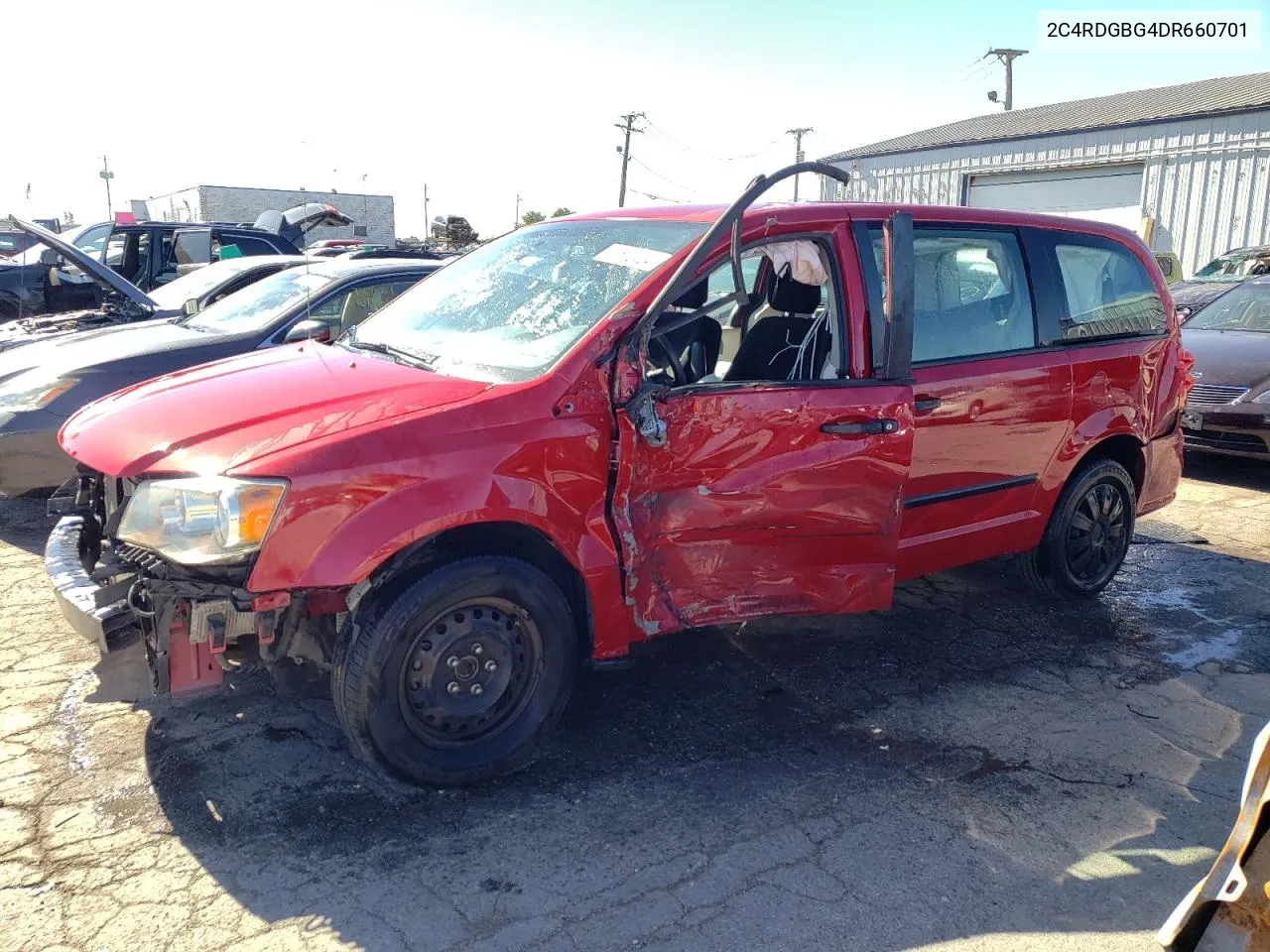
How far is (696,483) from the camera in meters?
3.38

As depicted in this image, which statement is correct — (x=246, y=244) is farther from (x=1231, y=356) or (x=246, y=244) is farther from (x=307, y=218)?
(x=1231, y=356)

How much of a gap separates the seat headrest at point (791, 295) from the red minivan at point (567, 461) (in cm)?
1

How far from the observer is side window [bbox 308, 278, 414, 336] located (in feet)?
20.7

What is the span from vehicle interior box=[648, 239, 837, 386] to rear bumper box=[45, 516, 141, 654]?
74.5 inches

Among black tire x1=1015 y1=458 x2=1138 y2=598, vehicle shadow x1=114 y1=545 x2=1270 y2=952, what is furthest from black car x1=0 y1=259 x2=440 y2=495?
black tire x1=1015 y1=458 x2=1138 y2=598

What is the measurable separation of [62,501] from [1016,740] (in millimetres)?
3610

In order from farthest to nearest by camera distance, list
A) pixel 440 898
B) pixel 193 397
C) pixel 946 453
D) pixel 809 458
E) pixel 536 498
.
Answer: pixel 946 453 → pixel 809 458 → pixel 193 397 → pixel 536 498 → pixel 440 898

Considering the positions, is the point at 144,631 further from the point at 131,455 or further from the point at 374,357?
the point at 374,357

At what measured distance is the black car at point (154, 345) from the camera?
5.24 m

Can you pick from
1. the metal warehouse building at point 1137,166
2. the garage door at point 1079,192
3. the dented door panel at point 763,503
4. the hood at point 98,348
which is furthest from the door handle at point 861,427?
the metal warehouse building at point 1137,166

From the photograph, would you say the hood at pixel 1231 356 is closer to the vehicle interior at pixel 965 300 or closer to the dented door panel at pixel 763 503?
the vehicle interior at pixel 965 300

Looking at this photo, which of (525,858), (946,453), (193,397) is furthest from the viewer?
(946,453)

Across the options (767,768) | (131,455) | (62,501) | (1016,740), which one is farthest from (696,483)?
(62,501)

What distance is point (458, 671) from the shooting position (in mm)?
3094
